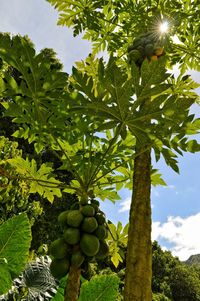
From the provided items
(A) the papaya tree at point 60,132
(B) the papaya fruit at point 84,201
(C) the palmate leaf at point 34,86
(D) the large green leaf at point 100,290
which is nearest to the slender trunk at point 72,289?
(A) the papaya tree at point 60,132

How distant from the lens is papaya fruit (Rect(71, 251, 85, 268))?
1.72 m

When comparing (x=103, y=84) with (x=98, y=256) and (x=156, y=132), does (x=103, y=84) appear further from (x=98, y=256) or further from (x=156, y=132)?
(x=98, y=256)

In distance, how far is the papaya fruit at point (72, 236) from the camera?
1.76 metres

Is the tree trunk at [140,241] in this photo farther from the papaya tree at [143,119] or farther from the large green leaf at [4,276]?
the large green leaf at [4,276]

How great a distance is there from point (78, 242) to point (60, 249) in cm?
9

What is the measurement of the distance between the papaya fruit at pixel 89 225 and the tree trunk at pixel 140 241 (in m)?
0.50

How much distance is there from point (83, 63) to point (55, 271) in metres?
3.42

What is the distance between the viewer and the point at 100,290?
352 millimetres

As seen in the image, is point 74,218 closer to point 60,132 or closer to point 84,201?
point 84,201

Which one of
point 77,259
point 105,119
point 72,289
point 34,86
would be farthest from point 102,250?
point 34,86

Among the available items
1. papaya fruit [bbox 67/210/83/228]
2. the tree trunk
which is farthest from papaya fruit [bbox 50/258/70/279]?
the tree trunk

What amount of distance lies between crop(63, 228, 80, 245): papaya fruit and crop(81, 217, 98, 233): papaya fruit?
1.6 inches

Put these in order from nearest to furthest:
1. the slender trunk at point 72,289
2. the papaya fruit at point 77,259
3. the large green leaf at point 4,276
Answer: the large green leaf at point 4,276 → the slender trunk at point 72,289 → the papaya fruit at point 77,259

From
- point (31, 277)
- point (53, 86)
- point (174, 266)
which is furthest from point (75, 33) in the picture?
point (174, 266)
